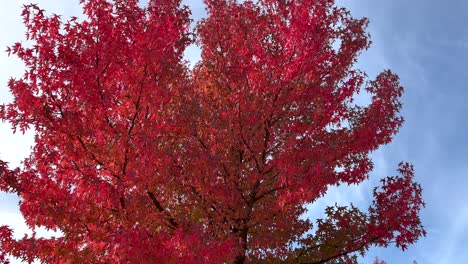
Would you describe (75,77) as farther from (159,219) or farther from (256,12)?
(256,12)

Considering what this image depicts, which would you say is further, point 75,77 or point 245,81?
point 245,81

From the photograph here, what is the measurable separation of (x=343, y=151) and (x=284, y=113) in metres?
1.89

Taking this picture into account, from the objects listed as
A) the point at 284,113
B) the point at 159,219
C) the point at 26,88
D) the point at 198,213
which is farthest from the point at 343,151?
the point at 26,88

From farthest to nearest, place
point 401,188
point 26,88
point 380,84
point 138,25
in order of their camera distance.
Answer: point 380,84 < point 401,188 < point 138,25 < point 26,88

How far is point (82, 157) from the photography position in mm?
13156

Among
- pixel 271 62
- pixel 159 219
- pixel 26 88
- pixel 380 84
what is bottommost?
pixel 159 219

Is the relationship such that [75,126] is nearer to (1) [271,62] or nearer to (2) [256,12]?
(1) [271,62]

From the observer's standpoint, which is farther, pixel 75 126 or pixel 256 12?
pixel 256 12

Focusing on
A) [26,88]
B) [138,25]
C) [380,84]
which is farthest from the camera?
[380,84]

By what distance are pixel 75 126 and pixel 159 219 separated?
2.99 meters

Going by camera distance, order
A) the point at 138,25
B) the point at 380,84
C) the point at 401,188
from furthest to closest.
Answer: the point at 380,84
the point at 401,188
the point at 138,25

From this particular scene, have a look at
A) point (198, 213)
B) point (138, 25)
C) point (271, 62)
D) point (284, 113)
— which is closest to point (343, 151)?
point (284, 113)

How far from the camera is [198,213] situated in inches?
590

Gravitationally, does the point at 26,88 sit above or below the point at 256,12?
below
